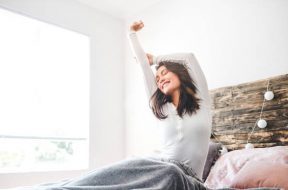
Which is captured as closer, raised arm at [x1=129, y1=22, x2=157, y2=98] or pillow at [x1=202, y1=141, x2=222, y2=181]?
raised arm at [x1=129, y1=22, x2=157, y2=98]

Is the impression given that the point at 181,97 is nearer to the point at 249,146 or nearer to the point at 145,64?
the point at 145,64

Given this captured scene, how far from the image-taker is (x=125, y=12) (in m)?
3.98

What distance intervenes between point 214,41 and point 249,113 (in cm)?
85

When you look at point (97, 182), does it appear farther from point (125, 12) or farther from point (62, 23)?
point (125, 12)

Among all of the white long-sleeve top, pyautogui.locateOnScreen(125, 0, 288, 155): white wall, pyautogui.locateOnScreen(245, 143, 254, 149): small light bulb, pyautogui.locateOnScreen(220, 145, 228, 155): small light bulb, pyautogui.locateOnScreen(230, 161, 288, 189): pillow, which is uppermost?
pyautogui.locateOnScreen(125, 0, 288, 155): white wall

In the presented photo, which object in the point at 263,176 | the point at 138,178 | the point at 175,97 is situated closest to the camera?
the point at 138,178

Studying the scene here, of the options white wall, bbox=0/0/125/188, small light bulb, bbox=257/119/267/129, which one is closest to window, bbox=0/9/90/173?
white wall, bbox=0/0/125/188

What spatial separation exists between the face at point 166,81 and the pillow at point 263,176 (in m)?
0.71

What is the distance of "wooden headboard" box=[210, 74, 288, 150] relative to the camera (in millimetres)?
2488

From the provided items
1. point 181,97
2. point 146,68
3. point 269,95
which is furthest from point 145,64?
point 269,95

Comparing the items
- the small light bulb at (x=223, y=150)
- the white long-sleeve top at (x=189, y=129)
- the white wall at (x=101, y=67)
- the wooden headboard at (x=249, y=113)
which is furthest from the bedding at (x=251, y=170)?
the white wall at (x=101, y=67)

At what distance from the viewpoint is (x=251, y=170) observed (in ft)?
6.07

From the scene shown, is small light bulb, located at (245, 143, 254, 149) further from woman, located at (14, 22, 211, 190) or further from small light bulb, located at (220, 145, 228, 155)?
woman, located at (14, 22, 211, 190)

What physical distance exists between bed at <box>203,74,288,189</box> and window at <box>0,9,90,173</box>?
1549 mm
